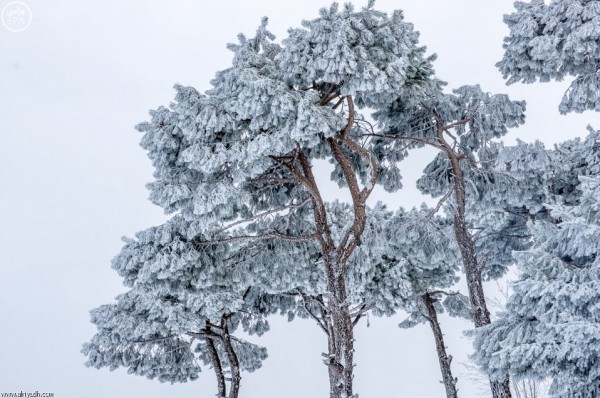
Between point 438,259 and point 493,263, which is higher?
point 493,263

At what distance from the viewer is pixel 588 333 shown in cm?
515

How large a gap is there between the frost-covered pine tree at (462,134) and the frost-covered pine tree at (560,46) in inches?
68.1

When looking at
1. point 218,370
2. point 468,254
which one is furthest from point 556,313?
point 218,370

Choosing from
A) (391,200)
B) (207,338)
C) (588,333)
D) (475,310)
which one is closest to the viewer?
(588,333)

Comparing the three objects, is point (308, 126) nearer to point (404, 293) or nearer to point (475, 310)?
point (475, 310)

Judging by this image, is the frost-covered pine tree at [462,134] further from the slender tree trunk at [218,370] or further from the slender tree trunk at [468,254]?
the slender tree trunk at [218,370]

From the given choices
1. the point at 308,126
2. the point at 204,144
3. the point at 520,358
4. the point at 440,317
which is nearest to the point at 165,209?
the point at 204,144

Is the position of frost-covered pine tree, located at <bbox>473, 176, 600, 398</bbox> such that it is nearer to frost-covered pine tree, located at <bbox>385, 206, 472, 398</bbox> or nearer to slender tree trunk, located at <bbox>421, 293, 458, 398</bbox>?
frost-covered pine tree, located at <bbox>385, 206, 472, 398</bbox>

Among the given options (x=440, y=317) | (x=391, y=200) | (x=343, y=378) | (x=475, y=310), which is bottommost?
(x=343, y=378)

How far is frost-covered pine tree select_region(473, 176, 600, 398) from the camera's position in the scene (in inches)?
211

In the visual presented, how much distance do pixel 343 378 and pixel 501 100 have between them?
17.2 feet

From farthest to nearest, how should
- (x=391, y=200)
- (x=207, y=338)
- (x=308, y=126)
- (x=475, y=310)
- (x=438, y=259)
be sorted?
(x=391, y=200), (x=207, y=338), (x=438, y=259), (x=475, y=310), (x=308, y=126)

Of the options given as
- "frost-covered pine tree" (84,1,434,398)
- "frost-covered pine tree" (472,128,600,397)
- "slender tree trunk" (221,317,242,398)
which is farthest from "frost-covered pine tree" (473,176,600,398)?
"slender tree trunk" (221,317,242,398)

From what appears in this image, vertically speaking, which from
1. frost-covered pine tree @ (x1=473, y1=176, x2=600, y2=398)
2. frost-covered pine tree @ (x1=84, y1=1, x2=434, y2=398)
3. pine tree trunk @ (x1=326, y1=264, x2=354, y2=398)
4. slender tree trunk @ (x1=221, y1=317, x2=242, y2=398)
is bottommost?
frost-covered pine tree @ (x1=473, y1=176, x2=600, y2=398)
